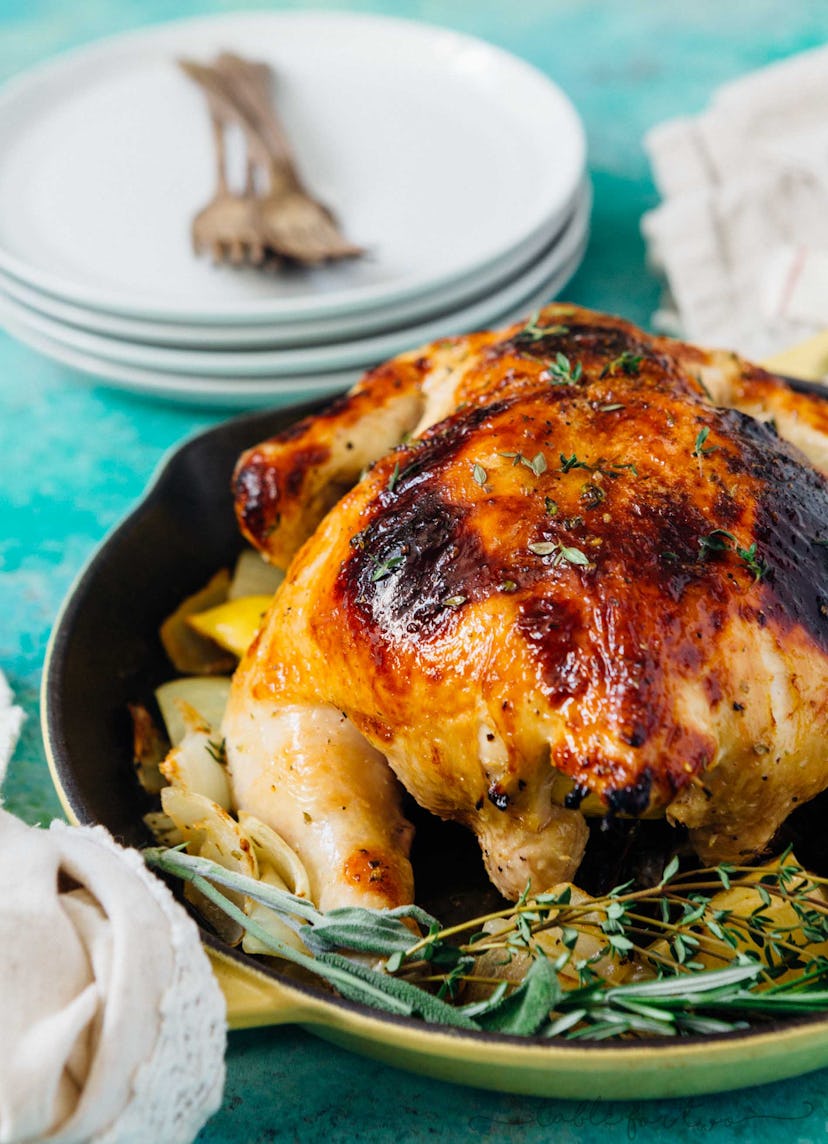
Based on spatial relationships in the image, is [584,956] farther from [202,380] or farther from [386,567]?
[202,380]

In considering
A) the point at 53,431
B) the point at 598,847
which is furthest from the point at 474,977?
the point at 53,431

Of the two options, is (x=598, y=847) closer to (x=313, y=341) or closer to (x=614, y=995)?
(x=614, y=995)

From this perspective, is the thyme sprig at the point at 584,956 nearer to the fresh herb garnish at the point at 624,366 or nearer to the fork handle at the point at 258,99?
the fresh herb garnish at the point at 624,366

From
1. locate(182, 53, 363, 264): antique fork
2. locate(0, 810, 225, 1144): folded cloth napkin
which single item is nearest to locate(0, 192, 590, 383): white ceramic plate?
locate(182, 53, 363, 264): antique fork

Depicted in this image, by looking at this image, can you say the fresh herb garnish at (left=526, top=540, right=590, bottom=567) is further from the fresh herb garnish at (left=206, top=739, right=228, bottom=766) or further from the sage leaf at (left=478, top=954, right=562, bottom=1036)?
the fresh herb garnish at (left=206, top=739, right=228, bottom=766)

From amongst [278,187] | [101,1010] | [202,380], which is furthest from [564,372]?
[278,187]

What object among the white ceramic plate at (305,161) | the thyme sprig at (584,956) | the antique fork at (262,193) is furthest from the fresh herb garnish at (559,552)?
the antique fork at (262,193)
